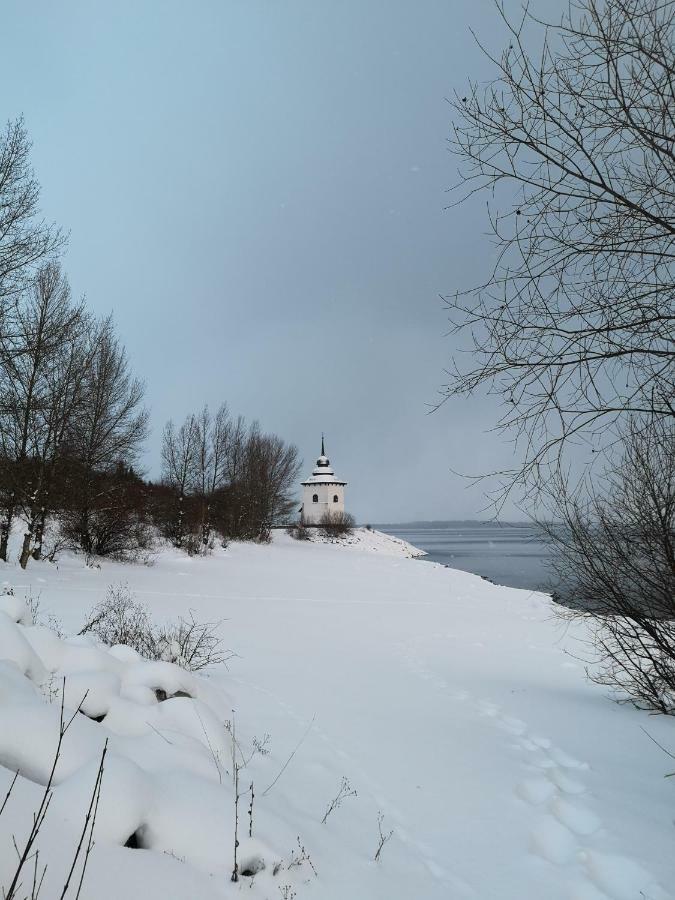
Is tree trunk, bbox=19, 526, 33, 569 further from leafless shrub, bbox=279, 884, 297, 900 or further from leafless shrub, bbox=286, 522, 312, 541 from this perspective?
leafless shrub, bbox=286, 522, 312, 541

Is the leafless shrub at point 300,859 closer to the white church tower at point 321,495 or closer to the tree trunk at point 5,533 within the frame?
the tree trunk at point 5,533

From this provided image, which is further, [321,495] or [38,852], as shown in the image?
[321,495]

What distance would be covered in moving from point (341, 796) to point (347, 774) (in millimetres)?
505

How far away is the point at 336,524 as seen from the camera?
157 feet

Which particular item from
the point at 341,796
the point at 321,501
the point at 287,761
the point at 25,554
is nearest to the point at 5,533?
the point at 25,554

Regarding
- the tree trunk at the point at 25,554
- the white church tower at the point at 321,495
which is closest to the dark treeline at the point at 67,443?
the tree trunk at the point at 25,554

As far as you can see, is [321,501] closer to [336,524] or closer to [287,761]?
[336,524]

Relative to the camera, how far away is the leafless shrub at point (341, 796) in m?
3.42

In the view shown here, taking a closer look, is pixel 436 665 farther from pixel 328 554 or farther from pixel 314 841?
pixel 328 554

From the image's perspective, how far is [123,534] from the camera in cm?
1880

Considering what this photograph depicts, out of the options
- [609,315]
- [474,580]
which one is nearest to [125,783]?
[609,315]

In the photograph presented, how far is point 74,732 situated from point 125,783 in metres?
0.47

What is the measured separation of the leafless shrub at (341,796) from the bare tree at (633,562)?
106 inches

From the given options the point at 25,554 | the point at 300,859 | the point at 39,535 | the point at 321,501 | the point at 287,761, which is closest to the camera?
the point at 300,859
